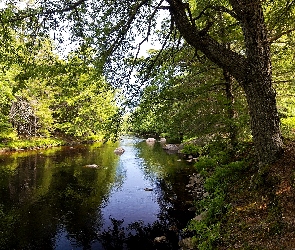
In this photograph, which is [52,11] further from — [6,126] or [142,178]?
[6,126]

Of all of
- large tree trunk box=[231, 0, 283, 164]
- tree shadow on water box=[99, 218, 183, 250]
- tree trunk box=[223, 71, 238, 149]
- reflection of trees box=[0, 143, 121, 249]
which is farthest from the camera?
reflection of trees box=[0, 143, 121, 249]

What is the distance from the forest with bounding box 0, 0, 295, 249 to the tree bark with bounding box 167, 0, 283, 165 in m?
0.02

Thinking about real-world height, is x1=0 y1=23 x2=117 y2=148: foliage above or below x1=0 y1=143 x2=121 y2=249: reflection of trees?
above

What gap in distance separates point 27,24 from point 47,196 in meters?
9.44

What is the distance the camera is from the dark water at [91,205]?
31.3 feet

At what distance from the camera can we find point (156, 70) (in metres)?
8.70

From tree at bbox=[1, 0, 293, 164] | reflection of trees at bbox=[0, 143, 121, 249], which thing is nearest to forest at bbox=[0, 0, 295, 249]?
tree at bbox=[1, 0, 293, 164]

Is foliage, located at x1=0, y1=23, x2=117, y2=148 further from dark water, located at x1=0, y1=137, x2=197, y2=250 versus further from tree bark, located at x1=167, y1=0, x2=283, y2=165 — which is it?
dark water, located at x1=0, y1=137, x2=197, y2=250

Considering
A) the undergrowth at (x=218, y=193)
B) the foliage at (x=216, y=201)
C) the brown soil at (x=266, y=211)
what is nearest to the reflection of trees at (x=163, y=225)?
the undergrowth at (x=218, y=193)

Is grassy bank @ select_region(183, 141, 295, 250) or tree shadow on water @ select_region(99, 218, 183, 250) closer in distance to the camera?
grassy bank @ select_region(183, 141, 295, 250)

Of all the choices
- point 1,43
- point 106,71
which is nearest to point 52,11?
point 1,43

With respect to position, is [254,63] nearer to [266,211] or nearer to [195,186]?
[266,211]

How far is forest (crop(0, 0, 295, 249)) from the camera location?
602cm

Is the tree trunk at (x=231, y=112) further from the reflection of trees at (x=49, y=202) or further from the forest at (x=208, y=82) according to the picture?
the reflection of trees at (x=49, y=202)
